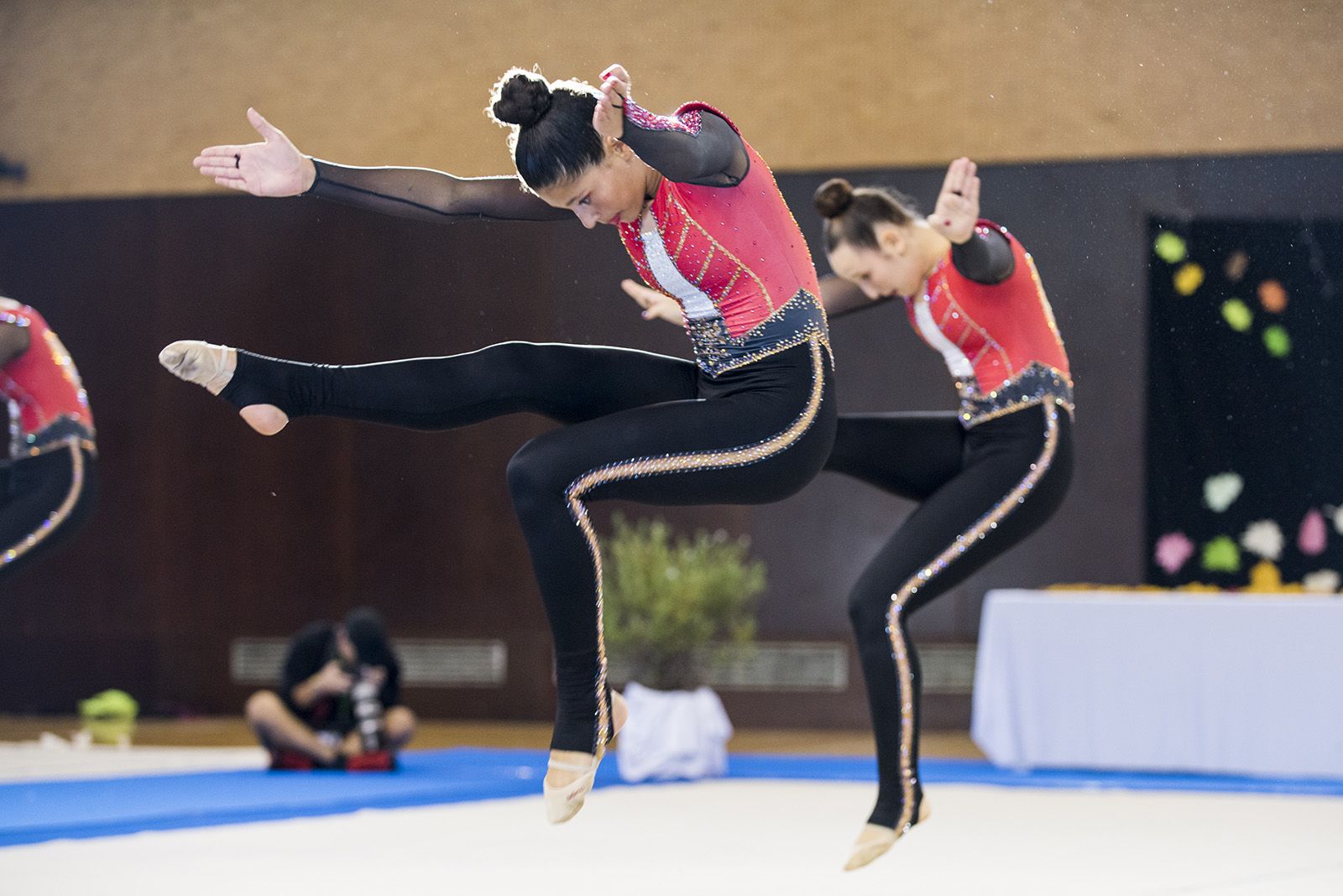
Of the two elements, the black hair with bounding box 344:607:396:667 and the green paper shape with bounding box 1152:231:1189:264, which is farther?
the black hair with bounding box 344:607:396:667

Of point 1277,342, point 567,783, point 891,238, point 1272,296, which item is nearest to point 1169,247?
point 1277,342

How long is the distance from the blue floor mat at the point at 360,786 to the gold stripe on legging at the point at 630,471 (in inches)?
91.7

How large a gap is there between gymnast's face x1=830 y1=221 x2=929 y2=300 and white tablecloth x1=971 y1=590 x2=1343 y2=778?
304 centimetres

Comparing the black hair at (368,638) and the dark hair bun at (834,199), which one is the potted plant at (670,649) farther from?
the dark hair bun at (834,199)

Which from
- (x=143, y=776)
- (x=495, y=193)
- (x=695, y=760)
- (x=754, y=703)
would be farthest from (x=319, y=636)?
(x=495, y=193)

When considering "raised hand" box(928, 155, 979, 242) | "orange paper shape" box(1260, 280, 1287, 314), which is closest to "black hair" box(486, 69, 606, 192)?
"raised hand" box(928, 155, 979, 242)

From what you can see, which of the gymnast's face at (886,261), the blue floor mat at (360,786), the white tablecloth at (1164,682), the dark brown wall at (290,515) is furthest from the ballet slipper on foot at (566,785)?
the dark brown wall at (290,515)

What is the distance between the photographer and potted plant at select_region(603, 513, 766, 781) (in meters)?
6.05

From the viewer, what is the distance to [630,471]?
2.50 m

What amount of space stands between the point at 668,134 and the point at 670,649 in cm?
405

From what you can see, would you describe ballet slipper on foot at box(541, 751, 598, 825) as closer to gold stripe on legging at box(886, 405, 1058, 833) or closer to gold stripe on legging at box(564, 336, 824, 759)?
gold stripe on legging at box(564, 336, 824, 759)

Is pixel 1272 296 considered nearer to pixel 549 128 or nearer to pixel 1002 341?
pixel 1002 341

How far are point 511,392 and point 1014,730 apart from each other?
4033 millimetres

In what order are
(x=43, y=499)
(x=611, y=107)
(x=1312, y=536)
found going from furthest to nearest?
(x=1312, y=536) < (x=43, y=499) < (x=611, y=107)
